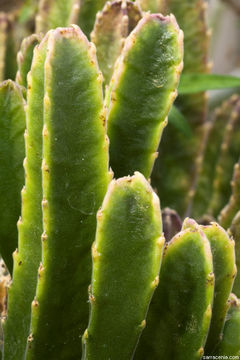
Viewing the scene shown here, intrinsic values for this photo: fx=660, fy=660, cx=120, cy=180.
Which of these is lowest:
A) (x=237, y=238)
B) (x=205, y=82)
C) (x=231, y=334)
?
(x=231, y=334)

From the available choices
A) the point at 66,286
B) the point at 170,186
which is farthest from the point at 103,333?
the point at 170,186

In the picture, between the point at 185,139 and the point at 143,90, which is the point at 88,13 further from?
the point at 143,90

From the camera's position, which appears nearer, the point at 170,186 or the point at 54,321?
the point at 54,321

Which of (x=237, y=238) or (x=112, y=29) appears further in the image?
(x=112, y=29)

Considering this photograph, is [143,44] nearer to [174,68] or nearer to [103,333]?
[174,68]

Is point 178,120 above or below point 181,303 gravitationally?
above

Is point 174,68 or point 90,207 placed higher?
point 174,68

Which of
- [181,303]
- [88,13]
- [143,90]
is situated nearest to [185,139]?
[88,13]
